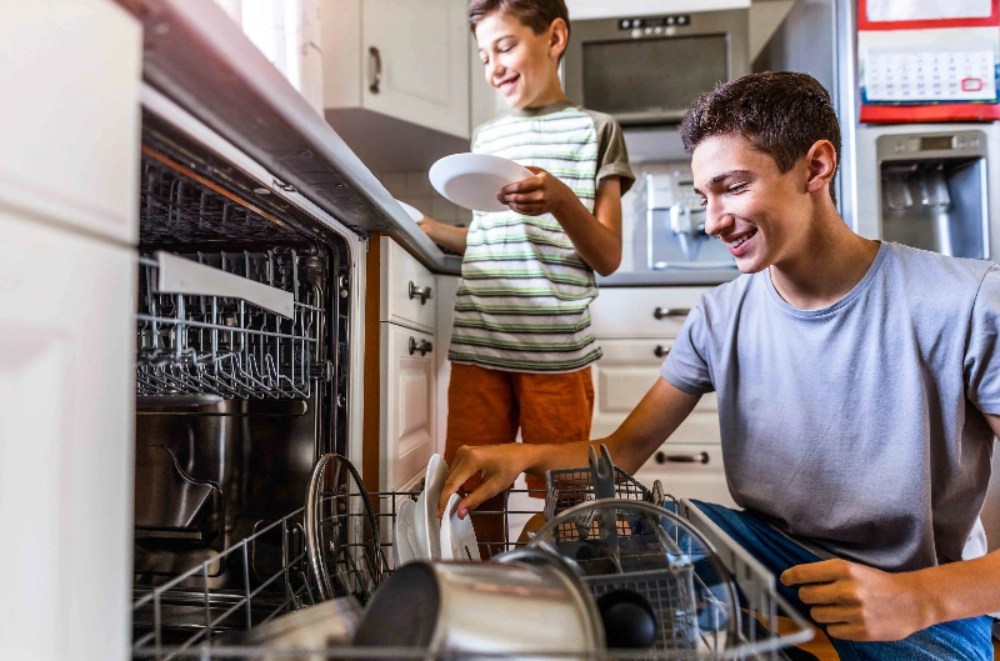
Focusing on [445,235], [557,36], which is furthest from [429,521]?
[557,36]

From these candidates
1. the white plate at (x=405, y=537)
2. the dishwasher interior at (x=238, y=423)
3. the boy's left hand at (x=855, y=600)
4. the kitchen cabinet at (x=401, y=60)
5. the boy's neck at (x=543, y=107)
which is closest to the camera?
the boy's left hand at (x=855, y=600)

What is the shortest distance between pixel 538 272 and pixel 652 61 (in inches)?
42.0

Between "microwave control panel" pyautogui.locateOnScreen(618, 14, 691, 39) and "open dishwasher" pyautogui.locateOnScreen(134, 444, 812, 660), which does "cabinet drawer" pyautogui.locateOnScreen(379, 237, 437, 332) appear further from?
"microwave control panel" pyautogui.locateOnScreen(618, 14, 691, 39)

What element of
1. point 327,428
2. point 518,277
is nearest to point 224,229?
point 327,428

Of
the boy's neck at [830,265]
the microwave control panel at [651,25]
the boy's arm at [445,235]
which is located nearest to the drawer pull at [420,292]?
the boy's arm at [445,235]

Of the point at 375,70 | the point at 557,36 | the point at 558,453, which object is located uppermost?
the point at 375,70

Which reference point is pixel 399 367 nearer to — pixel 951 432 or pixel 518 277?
pixel 518 277

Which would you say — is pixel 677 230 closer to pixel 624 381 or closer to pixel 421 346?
pixel 624 381

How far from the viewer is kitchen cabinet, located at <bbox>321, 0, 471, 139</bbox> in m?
1.89

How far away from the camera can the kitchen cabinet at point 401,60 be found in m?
1.89

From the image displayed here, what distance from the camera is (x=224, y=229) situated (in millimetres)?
827

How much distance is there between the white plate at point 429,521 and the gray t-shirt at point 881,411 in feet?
1.63

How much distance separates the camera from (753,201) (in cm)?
87

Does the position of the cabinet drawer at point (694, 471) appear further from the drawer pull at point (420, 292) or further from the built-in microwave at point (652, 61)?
the built-in microwave at point (652, 61)
